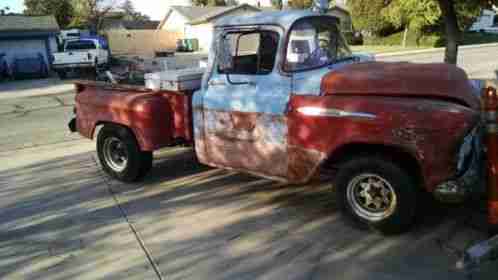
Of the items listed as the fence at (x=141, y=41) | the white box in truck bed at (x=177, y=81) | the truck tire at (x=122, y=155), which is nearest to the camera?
the white box in truck bed at (x=177, y=81)

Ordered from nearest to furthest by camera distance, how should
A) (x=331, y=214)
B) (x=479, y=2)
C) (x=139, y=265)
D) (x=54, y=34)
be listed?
1. (x=139, y=265)
2. (x=331, y=214)
3. (x=479, y=2)
4. (x=54, y=34)

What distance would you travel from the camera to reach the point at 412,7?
85.4 ft

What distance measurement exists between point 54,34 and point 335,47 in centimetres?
2674

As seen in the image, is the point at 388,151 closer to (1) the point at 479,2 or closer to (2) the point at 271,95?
(2) the point at 271,95

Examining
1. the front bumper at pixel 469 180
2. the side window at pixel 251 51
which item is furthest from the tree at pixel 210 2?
the front bumper at pixel 469 180

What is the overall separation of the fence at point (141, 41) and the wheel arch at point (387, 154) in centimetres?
4299

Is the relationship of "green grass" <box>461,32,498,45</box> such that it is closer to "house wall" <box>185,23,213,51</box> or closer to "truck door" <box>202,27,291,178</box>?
"house wall" <box>185,23,213,51</box>

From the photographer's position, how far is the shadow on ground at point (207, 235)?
389cm

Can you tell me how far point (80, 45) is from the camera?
954 inches

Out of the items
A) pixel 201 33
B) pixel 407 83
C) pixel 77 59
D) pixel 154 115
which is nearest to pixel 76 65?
pixel 77 59

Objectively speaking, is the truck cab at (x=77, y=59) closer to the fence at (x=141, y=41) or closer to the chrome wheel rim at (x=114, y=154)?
the chrome wheel rim at (x=114, y=154)

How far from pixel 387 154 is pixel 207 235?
6.22 ft

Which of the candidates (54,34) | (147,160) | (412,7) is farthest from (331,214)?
(54,34)

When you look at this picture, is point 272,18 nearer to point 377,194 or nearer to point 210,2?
point 377,194
